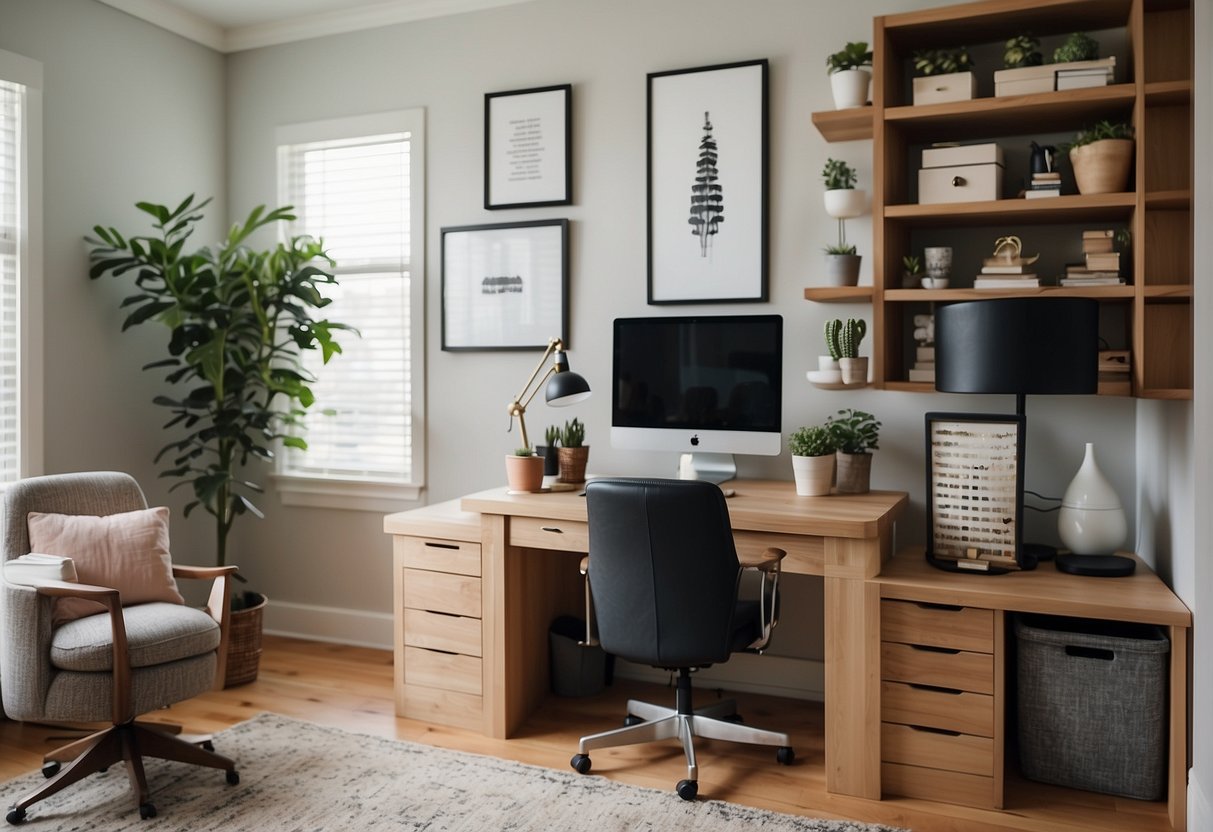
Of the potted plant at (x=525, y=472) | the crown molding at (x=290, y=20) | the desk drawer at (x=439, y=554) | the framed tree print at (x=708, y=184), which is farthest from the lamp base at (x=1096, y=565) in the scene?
the crown molding at (x=290, y=20)

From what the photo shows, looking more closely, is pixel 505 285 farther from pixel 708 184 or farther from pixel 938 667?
pixel 938 667

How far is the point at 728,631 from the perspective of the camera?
8.36 ft

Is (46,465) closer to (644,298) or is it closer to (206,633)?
(206,633)

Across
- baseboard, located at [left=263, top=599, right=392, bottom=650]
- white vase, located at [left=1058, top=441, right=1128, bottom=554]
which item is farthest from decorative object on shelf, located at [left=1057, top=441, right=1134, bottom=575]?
baseboard, located at [left=263, top=599, right=392, bottom=650]

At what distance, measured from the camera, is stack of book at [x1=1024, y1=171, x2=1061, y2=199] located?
2801mm

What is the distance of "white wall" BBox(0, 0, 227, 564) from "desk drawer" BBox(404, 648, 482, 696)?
1518 mm

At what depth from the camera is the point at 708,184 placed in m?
3.42

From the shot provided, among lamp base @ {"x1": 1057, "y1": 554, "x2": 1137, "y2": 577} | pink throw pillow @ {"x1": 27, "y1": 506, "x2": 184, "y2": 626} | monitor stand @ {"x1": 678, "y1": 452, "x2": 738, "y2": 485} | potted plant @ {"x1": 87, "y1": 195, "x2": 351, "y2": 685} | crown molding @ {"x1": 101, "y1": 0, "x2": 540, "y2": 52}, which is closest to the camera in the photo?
lamp base @ {"x1": 1057, "y1": 554, "x2": 1137, "y2": 577}

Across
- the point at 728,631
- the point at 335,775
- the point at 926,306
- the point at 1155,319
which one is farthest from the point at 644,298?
the point at 335,775

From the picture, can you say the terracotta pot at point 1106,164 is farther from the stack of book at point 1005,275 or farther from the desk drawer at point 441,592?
the desk drawer at point 441,592

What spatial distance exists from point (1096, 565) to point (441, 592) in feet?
6.52

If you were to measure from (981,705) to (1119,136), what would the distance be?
166cm

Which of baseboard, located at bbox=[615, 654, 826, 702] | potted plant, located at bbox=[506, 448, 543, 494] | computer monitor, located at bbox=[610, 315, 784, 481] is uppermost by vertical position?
computer monitor, located at bbox=[610, 315, 784, 481]

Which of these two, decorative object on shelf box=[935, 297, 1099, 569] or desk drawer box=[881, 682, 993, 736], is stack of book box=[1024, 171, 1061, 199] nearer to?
decorative object on shelf box=[935, 297, 1099, 569]
